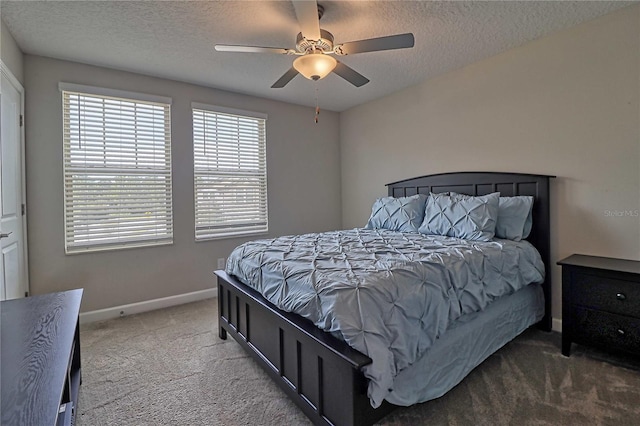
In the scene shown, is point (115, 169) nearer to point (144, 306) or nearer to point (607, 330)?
point (144, 306)

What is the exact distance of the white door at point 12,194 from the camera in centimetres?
225

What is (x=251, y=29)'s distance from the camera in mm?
2389

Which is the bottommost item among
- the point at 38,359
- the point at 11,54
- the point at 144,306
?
the point at 144,306

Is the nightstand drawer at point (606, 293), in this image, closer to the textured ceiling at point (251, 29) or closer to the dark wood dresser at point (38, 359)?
the textured ceiling at point (251, 29)

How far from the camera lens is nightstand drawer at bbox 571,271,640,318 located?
6.40ft

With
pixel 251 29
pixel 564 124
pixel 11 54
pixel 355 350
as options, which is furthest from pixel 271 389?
pixel 11 54

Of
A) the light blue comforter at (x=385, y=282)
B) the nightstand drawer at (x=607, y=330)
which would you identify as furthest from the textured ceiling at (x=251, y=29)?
the nightstand drawer at (x=607, y=330)

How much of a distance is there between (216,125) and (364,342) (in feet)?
10.7

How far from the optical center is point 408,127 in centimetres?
383

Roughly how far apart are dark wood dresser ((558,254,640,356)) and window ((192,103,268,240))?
10.6 ft

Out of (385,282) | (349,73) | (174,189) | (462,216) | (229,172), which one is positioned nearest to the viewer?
(385,282)

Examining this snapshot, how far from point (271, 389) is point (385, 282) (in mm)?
1046

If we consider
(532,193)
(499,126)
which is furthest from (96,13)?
(532,193)

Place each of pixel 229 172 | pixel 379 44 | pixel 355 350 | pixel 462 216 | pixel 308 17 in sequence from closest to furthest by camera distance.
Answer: pixel 355 350 → pixel 308 17 → pixel 379 44 → pixel 462 216 → pixel 229 172
